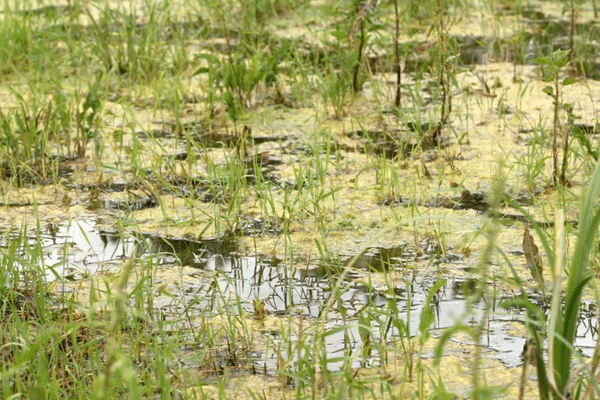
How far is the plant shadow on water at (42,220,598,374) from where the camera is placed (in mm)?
2092

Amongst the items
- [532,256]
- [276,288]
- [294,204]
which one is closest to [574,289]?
[532,256]

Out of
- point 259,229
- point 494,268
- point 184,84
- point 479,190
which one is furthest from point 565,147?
point 184,84

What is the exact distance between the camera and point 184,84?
165 inches

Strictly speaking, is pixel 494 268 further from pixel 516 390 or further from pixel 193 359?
pixel 193 359

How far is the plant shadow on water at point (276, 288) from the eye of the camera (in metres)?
2.09

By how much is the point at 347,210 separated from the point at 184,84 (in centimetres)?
158

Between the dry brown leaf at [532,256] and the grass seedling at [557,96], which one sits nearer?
the dry brown leaf at [532,256]

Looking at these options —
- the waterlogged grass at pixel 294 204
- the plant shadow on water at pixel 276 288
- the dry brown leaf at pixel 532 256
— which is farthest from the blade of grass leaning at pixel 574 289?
the dry brown leaf at pixel 532 256

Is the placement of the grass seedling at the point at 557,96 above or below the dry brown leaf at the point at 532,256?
above

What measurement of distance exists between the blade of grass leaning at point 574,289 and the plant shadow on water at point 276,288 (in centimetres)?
24

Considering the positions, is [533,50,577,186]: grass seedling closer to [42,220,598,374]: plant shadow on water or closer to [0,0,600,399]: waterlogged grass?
[0,0,600,399]: waterlogged grass

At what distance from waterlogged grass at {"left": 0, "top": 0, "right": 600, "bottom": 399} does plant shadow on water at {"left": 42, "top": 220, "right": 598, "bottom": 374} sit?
1 cm

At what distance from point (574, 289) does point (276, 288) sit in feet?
3.03

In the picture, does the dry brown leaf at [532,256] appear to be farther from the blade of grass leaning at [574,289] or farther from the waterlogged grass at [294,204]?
the blade of grass leaning at [574,289]
